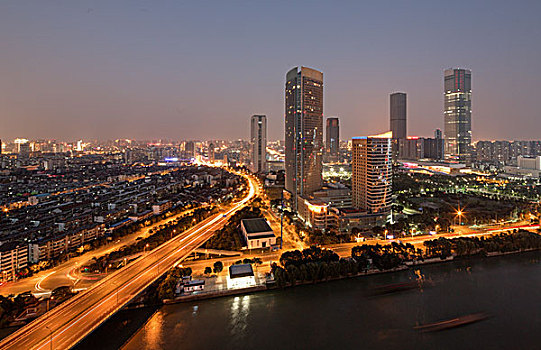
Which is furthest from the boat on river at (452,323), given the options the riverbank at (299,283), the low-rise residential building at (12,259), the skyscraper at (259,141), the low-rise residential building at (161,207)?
the skyscraper at (259,141)

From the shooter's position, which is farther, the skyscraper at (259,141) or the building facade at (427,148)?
the building facade at (427,148)

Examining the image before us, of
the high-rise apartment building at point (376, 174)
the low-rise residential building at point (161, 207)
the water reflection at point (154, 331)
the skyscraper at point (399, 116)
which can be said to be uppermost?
the skyscraper at point (399, 116)

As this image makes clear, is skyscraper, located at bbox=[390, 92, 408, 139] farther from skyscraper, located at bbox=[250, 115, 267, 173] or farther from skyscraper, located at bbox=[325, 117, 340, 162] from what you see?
skyscraper, located at bbox=[250, 115, 267, 173]

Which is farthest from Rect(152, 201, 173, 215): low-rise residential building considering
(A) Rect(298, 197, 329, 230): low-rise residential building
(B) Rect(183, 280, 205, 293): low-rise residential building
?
(B) Rect(183, 280, 205, 293): low-rise residential building

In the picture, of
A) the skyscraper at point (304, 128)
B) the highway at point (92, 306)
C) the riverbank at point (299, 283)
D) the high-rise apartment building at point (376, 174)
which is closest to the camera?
the highway at point (92, 306)

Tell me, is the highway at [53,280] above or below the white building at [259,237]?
below

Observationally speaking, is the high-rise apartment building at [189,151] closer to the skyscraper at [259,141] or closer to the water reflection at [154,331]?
the skyscraper at [259,141]
